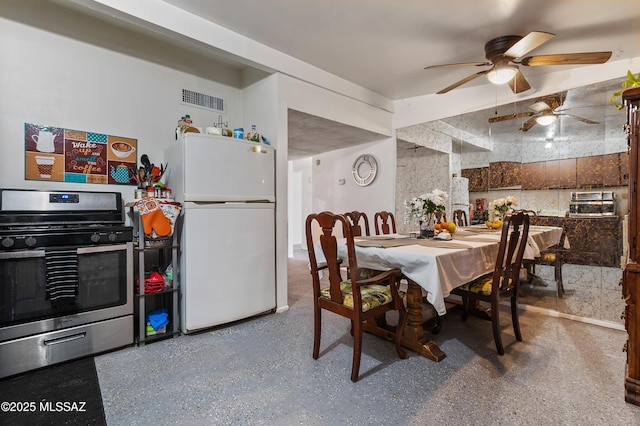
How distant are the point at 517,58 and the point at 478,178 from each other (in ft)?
4.68

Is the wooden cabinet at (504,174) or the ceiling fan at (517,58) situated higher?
the ceiling fan at (517,58)

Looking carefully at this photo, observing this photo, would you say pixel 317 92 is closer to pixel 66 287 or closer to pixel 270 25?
pixel 270 25

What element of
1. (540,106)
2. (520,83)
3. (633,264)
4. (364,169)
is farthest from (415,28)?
(364,169)

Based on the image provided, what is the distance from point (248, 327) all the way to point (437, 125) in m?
3.53

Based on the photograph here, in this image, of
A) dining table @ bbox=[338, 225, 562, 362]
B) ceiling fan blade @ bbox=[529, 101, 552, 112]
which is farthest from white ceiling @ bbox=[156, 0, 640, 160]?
dining table @ bbox=[338, 225, 562, 362]

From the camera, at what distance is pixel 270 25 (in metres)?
2.62

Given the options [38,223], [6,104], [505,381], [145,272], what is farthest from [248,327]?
[6,104]

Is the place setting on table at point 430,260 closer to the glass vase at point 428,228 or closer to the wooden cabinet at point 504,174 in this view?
the glass vase at point 428,228

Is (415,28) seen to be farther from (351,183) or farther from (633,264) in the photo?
(351,183)

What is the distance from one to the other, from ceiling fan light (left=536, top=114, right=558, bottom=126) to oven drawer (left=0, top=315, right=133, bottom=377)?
4263 mm

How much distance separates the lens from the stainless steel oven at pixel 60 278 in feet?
6.32

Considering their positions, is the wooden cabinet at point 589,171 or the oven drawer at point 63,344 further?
Result: the wooden cabinet at point 589,171

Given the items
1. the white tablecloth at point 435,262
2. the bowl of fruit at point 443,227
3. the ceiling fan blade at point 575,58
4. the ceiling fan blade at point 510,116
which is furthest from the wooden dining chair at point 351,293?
the ceiling fan blade at point 510,116

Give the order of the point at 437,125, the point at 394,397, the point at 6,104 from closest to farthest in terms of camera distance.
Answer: the point at 394,397
the point at 6,104
the point at 437,125
